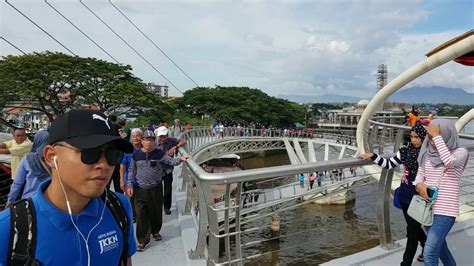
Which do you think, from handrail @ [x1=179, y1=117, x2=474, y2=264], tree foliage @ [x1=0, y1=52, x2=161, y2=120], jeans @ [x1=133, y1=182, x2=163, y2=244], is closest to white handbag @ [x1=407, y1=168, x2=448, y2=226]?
handrail @ [x1=179, y1=117, x2=474, y2=264]

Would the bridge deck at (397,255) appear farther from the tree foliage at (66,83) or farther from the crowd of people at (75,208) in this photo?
the tree foliage at (66,83)

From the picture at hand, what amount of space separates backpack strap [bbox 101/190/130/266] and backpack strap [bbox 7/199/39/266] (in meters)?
0.33

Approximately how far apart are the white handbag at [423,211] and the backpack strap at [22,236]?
2.72 m

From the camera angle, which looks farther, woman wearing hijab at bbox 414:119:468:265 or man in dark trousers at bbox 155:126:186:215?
man in dark trousers at bbox 155:126:186:215

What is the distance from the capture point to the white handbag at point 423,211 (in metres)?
2.88

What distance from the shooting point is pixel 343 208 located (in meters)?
24.7

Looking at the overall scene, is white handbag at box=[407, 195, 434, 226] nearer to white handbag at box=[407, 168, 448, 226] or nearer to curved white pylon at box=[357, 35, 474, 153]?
white handbag at box=[407, 168, 448, 226]

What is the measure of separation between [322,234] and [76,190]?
1823cm

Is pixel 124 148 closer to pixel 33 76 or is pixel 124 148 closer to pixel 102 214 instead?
pixel 102 214

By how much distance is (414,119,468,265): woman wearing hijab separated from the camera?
2.84 metres

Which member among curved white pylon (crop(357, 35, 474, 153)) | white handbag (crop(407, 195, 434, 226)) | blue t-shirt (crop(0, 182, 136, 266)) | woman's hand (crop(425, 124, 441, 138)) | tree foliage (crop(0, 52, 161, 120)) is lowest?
white handbag (crop(407, 195, 434, 226))

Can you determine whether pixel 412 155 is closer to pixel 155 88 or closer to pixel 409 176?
pixel 409 176

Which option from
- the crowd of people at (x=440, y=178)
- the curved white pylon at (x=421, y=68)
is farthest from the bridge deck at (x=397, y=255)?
the curved white pylon at (x=421, y=68)

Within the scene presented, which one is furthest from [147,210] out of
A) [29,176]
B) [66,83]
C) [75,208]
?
[66,83]
